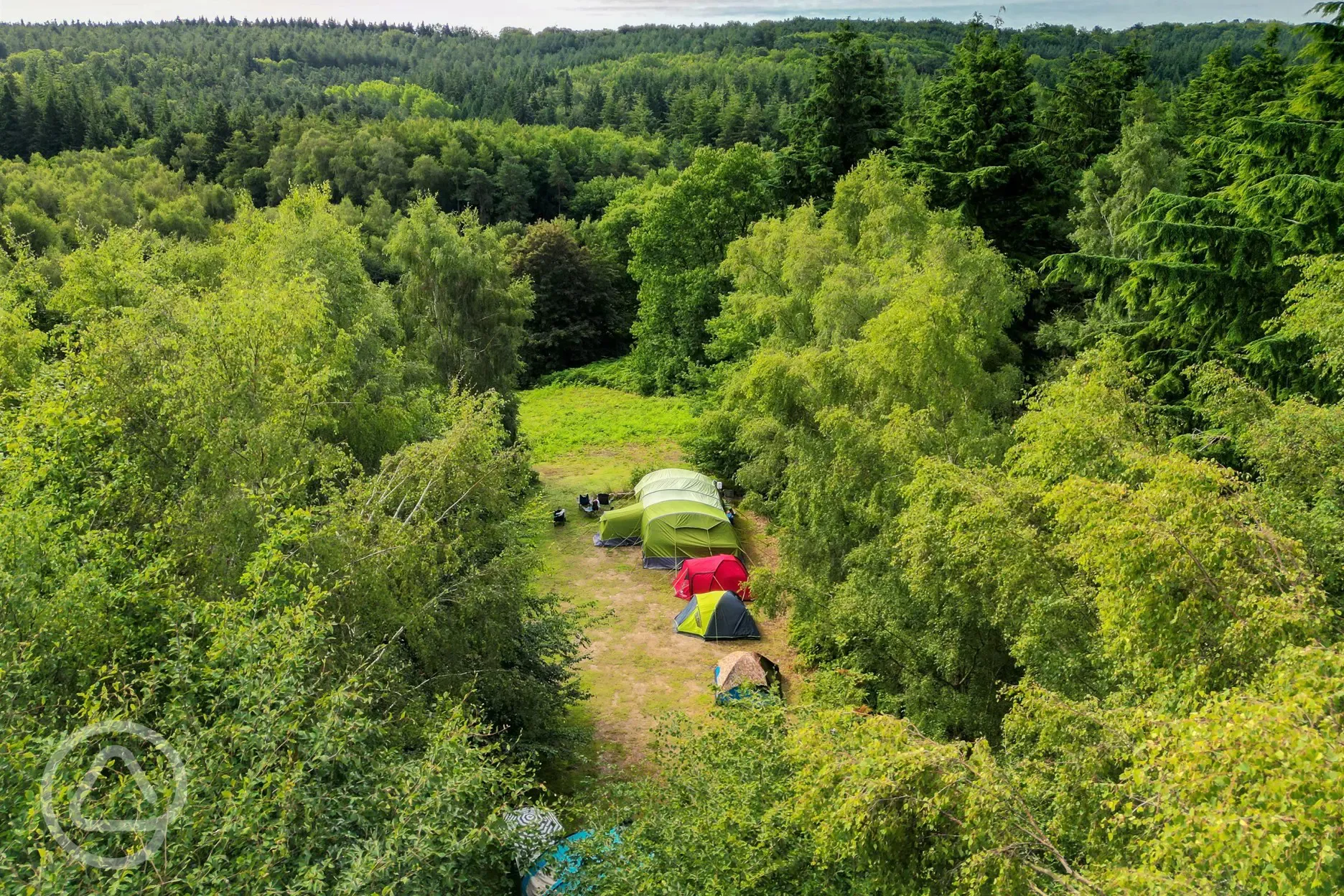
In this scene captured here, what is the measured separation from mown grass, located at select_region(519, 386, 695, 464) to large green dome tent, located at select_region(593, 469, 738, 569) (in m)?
6.48

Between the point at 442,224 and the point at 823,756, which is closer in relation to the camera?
the point at 823,756

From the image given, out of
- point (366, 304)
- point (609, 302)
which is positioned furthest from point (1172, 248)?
point (609, 302)

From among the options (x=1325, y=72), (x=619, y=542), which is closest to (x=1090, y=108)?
(x=1325, y=72)

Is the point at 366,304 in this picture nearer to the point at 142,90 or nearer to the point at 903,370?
the point at 903,370

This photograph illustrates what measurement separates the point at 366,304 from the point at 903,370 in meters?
10.5

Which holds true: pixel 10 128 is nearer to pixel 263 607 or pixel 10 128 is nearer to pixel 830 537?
pixel 830 537

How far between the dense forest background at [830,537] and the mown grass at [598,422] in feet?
21.3

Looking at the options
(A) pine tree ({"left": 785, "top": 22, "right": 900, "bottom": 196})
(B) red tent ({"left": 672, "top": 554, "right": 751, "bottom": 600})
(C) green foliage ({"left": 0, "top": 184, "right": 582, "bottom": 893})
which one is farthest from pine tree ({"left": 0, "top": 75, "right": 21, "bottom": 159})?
(B) red tent ({"left": 672, "top": 554, "right": 751, "bottom": 600})

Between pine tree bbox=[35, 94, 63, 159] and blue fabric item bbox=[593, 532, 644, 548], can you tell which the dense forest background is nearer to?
blue fabric item bbox=[593, 532, 644, 548]

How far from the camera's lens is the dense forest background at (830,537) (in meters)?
5.27

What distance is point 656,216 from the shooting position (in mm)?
32500

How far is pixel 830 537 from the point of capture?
42.7ft

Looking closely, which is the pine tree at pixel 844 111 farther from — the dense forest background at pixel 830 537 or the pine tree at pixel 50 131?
the pine tree at pixel 50 131

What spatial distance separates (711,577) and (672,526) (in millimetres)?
2134
